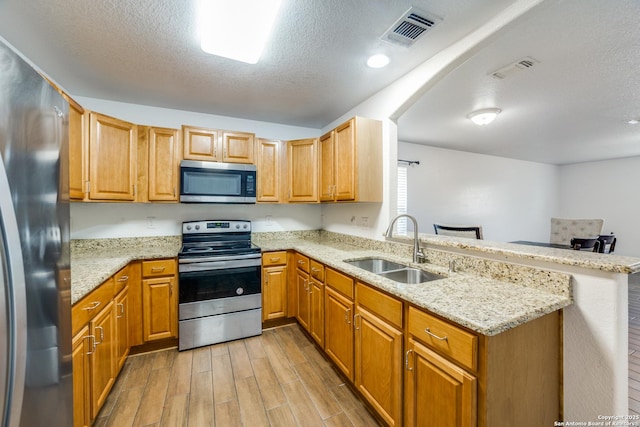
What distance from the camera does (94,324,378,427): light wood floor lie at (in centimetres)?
162

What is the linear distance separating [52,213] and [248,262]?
5.94 feet

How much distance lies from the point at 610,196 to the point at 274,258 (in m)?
7.75

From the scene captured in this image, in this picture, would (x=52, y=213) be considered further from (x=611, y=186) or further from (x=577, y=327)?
(x=611, y=186)

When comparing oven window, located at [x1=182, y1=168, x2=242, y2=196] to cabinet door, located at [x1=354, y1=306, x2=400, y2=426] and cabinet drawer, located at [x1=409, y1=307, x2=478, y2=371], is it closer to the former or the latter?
cabinet door, located at [x1=354, y1=306, x2=400, y2=426]

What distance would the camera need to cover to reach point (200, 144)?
2.69m

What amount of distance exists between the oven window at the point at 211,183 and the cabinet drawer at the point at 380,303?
1.73 meters

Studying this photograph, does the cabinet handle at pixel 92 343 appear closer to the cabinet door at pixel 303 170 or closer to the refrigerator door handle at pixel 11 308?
the refrigerator door handle at pixel 11 308

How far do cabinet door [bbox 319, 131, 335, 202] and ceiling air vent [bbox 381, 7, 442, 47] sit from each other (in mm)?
1130

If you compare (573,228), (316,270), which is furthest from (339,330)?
(573,228)

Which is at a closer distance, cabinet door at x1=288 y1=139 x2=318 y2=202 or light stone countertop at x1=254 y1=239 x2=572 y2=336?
light stone countertop at x1=254 y1=239 x2=572 y2=336

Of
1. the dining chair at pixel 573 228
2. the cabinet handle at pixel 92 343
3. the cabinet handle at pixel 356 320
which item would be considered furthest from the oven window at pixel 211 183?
the dining chair at pixel 573 228

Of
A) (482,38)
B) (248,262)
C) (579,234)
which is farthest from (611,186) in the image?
(248,262)

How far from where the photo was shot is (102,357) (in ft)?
5.38

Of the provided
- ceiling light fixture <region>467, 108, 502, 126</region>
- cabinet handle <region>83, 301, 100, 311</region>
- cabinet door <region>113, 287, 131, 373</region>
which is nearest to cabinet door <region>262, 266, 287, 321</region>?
cabinet door <region>113, 287, 131, 373</region>
